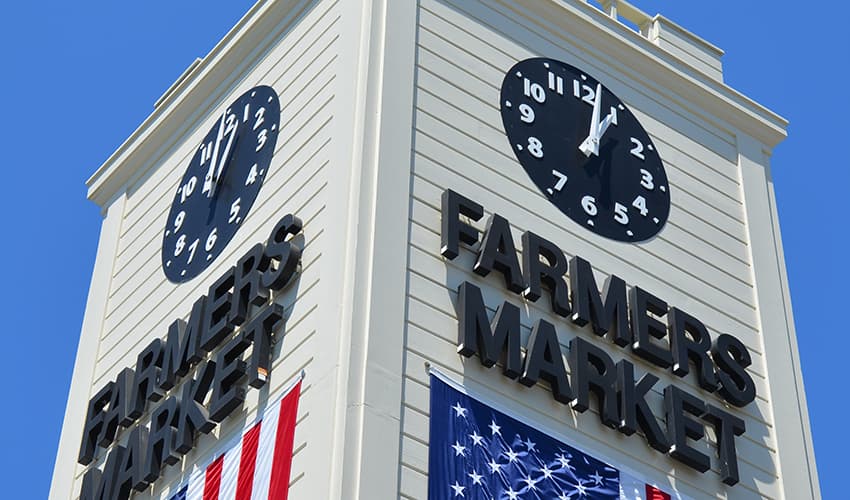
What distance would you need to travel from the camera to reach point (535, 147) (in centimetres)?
2138

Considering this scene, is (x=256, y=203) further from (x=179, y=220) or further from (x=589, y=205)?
(x=589, y=205)

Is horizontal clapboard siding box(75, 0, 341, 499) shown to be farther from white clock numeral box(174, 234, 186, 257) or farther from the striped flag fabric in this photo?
white clock numeral box(174, 234, 186, 257)

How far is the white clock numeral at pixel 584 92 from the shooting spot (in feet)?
73.5

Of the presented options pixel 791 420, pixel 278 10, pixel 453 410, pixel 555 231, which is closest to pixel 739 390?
pixel 791 420

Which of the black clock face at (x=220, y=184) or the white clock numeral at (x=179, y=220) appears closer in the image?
the black clock face at (x=220, y=184)

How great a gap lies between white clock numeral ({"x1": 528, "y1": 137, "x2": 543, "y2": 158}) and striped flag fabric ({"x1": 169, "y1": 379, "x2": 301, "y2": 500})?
4145mm

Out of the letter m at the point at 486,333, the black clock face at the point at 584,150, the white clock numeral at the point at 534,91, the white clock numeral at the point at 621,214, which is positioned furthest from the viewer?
the white clock numeral at the point at 534,91

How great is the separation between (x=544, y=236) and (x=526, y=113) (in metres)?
1.67

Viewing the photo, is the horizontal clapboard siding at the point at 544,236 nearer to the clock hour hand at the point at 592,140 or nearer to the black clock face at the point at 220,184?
the clock hour hand at the point at 592,140

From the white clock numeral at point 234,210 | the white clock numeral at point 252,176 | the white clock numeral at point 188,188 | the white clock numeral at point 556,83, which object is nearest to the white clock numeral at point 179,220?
the white clock numeral at point 188,188

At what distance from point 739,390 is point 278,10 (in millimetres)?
6661

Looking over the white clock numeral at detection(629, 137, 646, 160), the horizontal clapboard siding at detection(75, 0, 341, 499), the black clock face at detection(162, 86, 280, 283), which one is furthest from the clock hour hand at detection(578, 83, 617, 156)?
the black clock face at detection(162, 86, 280, 283)

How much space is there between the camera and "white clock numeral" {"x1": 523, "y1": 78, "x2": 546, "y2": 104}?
21.9 m

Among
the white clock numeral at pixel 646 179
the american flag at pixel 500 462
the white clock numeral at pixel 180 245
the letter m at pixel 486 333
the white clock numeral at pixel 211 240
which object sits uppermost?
the white clock numeral at pixel 646 179
